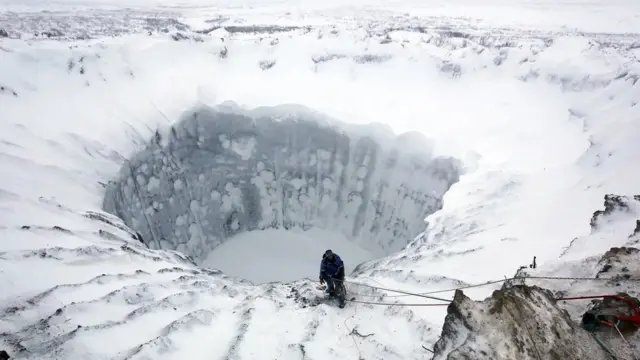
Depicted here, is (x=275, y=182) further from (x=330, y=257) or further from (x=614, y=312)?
(x=614, y=312)

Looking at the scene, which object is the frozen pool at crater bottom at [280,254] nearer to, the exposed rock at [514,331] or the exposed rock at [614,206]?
the exposed rock at [614,206]

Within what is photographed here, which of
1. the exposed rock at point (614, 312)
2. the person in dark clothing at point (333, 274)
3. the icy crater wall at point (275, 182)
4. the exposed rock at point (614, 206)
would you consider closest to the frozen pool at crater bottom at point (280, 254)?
the icy crater wall at point (275, 182)

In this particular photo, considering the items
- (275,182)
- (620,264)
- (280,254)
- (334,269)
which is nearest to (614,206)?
(620,264)

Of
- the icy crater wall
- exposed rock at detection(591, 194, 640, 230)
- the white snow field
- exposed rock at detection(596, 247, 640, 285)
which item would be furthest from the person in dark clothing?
the icy crater wall

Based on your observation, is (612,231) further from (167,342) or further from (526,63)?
(526,63)

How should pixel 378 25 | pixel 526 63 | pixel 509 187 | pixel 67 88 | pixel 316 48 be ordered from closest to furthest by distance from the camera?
1. pixel 509 187
2. pixel 67 88
3. pixel 526 63
4. pixel 316 48
5. pixel 378 25

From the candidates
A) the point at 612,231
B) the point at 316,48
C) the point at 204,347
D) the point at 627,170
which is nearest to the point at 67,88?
the point at 316,48

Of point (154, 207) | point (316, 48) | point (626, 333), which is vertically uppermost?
point (316, 48)
